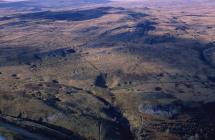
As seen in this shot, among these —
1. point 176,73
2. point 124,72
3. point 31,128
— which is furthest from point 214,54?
point 31,128

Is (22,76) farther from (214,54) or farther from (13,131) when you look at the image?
(214,54)

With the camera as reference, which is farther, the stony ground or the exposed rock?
the exposed rock

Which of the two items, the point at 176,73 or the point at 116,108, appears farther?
the point at 176,73

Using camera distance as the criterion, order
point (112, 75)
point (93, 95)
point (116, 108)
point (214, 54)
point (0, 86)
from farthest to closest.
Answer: point (214, 54) < point (112, 75) < point (0, 86) < point (93, 95) < point (116, 108)

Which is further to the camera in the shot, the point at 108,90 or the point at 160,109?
the point at 108,90

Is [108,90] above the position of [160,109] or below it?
below

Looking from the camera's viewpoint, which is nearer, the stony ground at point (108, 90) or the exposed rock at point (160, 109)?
the stony ground at point (108, 90)

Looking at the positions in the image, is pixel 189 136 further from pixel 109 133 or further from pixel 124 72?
pixel 124 72

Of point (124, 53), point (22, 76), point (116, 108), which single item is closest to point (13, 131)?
point (116, 108)

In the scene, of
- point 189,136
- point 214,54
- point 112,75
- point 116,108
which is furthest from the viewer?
point 214,54
